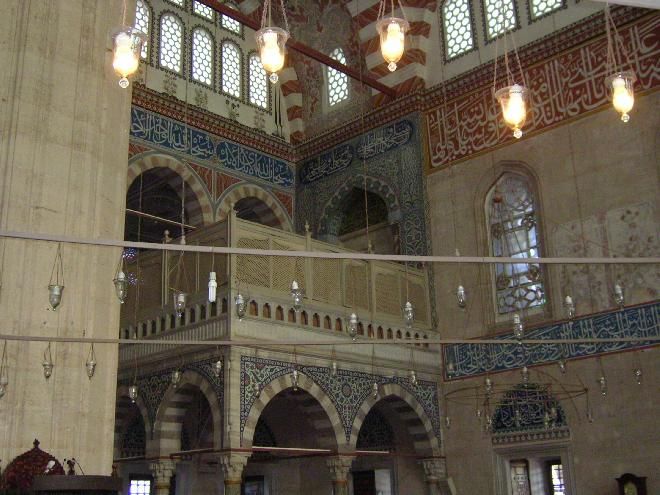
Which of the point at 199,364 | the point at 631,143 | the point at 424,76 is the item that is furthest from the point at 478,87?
the point at 199,364

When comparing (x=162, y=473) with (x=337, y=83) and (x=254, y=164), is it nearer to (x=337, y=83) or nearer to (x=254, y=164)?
(x=254, y=164)

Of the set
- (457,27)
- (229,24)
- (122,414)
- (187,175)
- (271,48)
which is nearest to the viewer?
(271,48)

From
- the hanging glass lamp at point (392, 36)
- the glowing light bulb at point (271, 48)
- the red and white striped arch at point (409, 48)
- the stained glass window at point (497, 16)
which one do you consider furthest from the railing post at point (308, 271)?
the glowing light bulb at point (271, 48)

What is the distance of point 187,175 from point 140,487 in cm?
419

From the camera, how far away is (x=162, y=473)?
897cm

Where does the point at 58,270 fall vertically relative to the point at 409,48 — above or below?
below

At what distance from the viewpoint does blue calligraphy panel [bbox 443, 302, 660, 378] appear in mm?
8703

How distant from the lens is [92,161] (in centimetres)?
543

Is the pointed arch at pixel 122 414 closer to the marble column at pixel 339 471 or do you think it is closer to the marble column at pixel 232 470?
the marble column at pixel 232 470

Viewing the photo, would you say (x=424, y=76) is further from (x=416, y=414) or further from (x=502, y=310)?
(x=416, y=414)

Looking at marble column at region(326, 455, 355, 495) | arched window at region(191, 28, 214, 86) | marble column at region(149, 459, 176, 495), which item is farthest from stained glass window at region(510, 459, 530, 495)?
arched window at region(191, 28, 214, 86)

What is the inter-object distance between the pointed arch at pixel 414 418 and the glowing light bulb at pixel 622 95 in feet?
18.1

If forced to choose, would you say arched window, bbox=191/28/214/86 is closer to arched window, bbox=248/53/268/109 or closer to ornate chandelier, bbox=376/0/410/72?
arched window, bbox=248/53/268/109

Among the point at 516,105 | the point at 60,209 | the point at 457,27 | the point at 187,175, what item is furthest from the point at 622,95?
the point at 187,175
